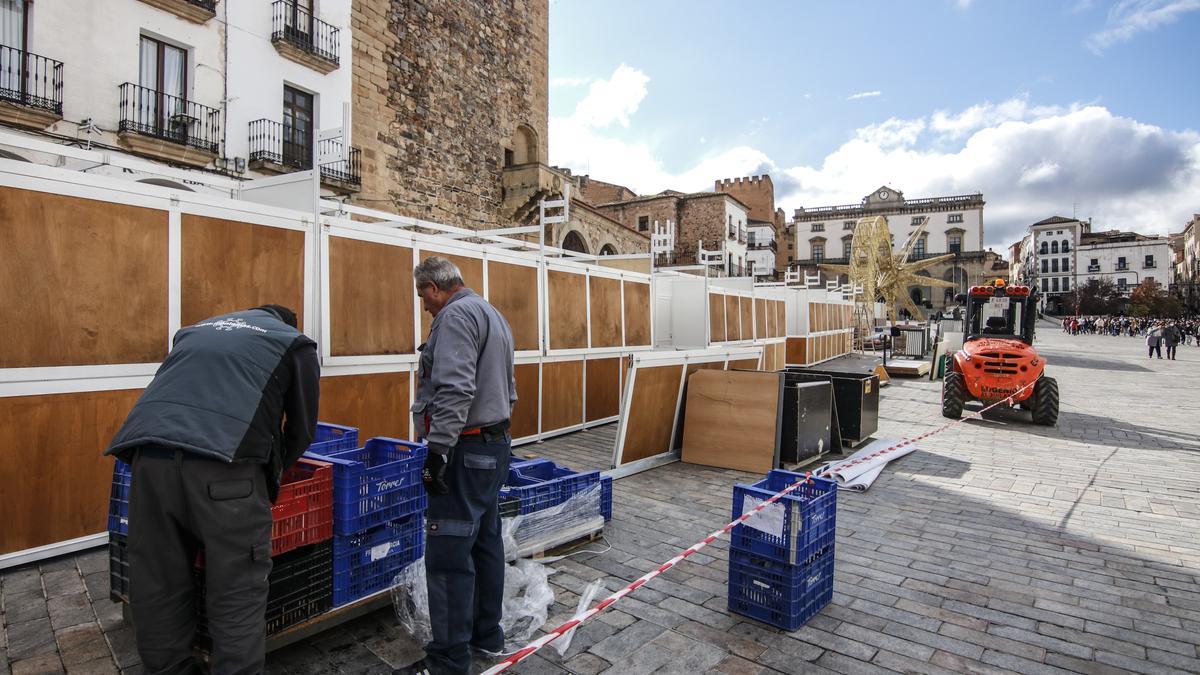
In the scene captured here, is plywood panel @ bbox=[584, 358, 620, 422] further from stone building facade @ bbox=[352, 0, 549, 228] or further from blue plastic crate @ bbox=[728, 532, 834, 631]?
stone building facade @ bbox=[352, 0, 549, 228]

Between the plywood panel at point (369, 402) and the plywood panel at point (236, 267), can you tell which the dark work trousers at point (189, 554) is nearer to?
the plywood panel at point (236, 267)

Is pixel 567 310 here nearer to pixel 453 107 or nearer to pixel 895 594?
pixel 895 594

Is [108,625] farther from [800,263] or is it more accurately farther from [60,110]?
[800,263]

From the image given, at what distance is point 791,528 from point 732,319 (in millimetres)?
12127

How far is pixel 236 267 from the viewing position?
5.22 m

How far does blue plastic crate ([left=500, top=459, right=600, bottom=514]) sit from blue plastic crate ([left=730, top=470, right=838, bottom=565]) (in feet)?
4.39

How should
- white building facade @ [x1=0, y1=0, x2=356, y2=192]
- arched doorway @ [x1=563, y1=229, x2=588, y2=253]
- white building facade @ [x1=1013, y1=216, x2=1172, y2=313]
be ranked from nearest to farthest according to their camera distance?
white building facade @ [x1=0, y1=0, x2=356, y2=192] → arched doorway @ [x1=563, y1=229, x2=588, y2=253] → white building facade @ [x1=1013, y1=216, x2=1172, y2=313]

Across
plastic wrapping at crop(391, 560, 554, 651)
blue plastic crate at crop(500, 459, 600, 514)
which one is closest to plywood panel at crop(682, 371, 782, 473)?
blue plastic crate at crop(500, 459, 600, 514)

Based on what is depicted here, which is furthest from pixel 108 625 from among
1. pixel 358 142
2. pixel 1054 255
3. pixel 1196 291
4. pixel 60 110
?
pixel 1054 255

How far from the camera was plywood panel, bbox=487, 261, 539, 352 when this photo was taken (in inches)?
316

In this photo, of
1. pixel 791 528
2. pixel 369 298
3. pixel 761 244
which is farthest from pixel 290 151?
pixel 761 244

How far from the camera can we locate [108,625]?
11.1 ft

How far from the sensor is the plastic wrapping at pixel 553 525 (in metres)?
4.16

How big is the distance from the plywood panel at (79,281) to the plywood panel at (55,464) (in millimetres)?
302
